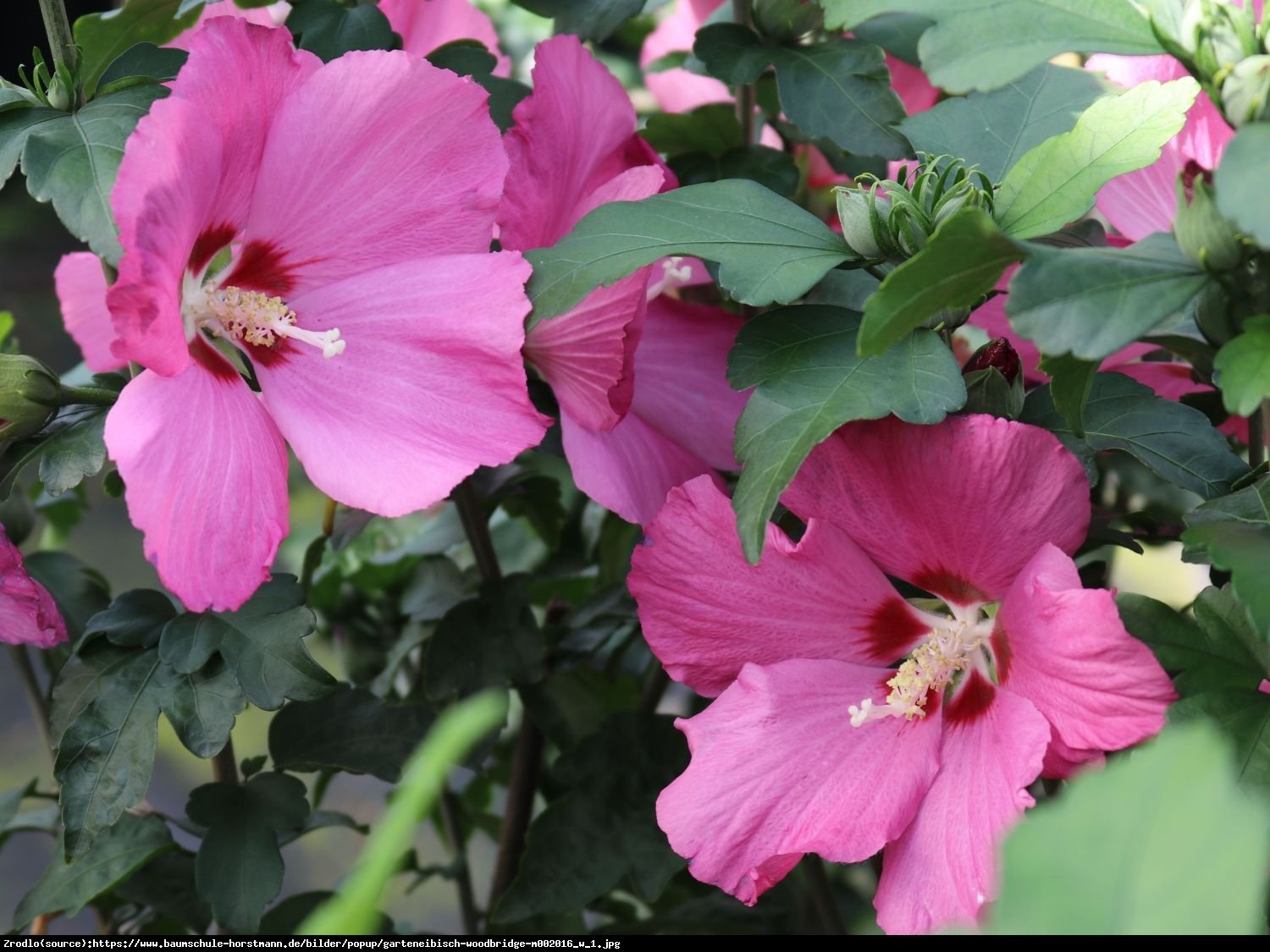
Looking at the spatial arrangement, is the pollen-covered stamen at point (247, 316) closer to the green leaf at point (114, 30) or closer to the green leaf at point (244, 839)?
the green leaf at point (114, 30)

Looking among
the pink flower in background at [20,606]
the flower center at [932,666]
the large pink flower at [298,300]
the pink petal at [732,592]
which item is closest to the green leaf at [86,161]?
the large pink flower at [298,300]

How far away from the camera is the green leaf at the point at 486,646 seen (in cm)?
75

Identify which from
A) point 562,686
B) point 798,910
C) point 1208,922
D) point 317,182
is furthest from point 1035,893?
point 798,910

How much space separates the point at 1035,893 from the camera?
190 mm

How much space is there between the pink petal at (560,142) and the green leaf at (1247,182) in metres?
0.25

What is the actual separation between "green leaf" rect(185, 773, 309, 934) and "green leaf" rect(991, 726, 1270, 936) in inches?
20.9

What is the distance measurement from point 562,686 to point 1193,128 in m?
0.46

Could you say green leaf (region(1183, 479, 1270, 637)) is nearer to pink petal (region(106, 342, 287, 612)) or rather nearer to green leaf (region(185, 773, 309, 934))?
pink petal (region(106, 342, 287, 612))

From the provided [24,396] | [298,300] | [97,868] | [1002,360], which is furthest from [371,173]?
[97,868]

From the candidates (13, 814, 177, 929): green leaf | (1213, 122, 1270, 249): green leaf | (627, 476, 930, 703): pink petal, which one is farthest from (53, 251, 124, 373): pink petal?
(1213, 122, 1270, 249): green leaf

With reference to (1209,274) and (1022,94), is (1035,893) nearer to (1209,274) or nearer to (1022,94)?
(1209,274)

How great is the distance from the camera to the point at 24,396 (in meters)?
0.55

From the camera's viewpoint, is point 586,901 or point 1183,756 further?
point 586,901

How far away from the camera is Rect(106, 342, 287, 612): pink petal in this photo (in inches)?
18.9
